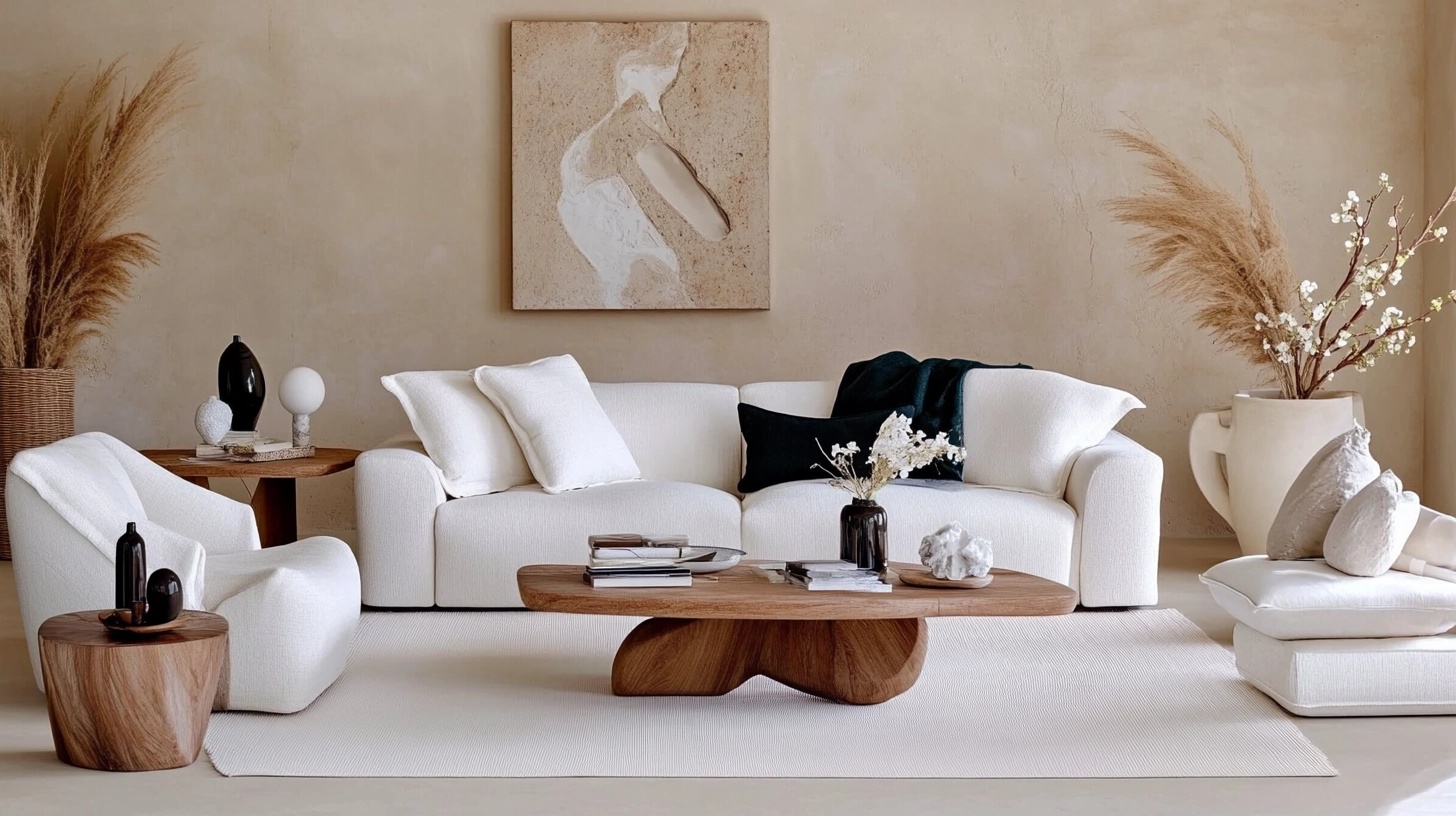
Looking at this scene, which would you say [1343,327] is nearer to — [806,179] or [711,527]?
[806,179]

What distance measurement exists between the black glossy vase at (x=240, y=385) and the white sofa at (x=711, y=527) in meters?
0.72

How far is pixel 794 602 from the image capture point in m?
3.16

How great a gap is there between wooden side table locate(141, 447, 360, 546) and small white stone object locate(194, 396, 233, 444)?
10cm

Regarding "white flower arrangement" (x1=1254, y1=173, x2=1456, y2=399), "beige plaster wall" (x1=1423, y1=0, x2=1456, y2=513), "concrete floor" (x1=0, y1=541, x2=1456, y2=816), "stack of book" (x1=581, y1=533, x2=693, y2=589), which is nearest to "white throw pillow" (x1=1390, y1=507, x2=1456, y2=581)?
"concrete floor" (x1=0, y1=541, x2=1456, y2=816)

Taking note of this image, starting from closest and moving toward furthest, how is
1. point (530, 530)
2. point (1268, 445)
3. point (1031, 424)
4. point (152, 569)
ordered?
point (152, 569) < point (530, 530) < point (1031, 424) < point (1268, 445)

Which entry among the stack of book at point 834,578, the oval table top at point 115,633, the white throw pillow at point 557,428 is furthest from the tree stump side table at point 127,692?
the white throw pillow at point 557,428

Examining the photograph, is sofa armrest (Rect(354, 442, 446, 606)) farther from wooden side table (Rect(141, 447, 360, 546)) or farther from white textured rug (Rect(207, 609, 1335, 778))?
white textured rug (Rect(207, 609, 1335, 778))

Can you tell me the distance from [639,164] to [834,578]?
2936 mm

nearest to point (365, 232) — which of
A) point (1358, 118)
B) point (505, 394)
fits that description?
point (505, 394)

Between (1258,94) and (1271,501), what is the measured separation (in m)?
1.83

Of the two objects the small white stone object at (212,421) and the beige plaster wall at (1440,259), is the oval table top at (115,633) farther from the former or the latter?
the beige plaster wall at (1440,259)

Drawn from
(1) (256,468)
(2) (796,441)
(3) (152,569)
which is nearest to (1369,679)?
(2) (796,441)

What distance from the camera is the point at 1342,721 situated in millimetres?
3320

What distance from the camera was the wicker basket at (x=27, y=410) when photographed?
5.51 m
